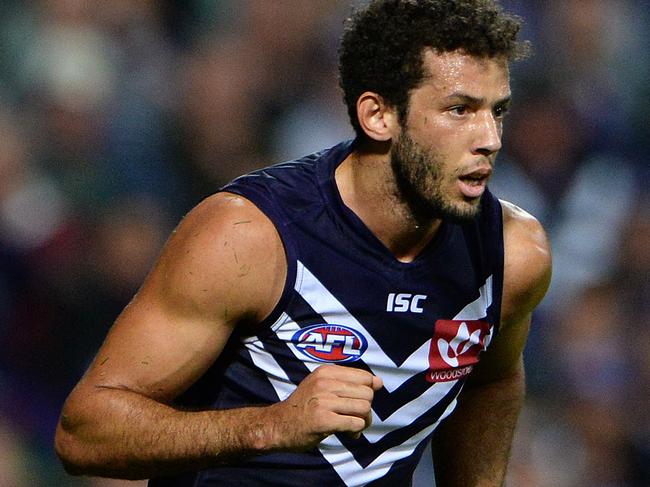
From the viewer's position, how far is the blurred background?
5645 mm

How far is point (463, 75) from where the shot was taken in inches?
120

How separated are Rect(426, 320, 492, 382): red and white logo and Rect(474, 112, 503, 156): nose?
0.50 meters

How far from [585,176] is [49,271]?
289 centimetres

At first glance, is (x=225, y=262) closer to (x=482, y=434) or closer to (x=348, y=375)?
(x=348, y=375)

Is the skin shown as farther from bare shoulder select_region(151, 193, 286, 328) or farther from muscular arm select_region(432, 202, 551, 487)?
muscular arm select_region(432, 202, 551, 487)

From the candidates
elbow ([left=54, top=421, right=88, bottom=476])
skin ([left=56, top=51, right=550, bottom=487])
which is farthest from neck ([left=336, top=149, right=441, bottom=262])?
elbow ([left=54, top=421, right=88, bottom=476])

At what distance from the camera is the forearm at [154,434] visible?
2.81 metres

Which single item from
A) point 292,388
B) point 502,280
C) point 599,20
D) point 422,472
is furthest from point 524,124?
point 292,388

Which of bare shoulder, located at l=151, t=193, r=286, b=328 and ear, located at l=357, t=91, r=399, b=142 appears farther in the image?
ear, located at l=357, t=91, r=399, b=142

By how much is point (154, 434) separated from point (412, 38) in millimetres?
1213

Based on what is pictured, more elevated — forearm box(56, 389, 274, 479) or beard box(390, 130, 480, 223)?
beard box(390, 130, 480, 223)

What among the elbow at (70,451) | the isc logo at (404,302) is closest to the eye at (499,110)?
the isc logo at (404,302)

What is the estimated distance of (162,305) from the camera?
2875mm

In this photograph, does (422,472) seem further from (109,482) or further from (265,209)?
(265,209)
